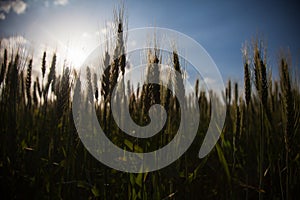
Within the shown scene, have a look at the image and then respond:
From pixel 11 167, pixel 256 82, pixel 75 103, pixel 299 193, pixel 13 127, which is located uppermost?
pixel 256 82

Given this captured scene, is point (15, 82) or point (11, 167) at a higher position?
point (15, 82)

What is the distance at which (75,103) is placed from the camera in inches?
72.0

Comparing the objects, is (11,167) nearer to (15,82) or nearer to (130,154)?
(15,82)

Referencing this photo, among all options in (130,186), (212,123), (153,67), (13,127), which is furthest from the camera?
(212,123)

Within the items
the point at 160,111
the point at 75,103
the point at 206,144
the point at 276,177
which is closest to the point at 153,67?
the point at 160,111

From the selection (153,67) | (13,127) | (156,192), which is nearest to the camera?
(156,192)

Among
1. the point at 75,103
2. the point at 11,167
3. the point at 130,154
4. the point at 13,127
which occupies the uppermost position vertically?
the point at 75,103

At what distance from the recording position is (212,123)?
8.20ft

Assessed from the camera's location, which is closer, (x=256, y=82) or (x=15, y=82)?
(x=256, y=82)

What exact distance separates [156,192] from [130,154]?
526 millimetres

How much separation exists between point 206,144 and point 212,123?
0.87 feet

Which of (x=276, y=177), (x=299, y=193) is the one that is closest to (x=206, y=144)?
(x=276, y=177)

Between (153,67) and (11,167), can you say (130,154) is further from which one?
(11,167)

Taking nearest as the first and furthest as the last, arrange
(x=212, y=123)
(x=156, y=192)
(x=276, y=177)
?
(x=156, y=192)
(x=276, y=177)
(x=212, y=123)
